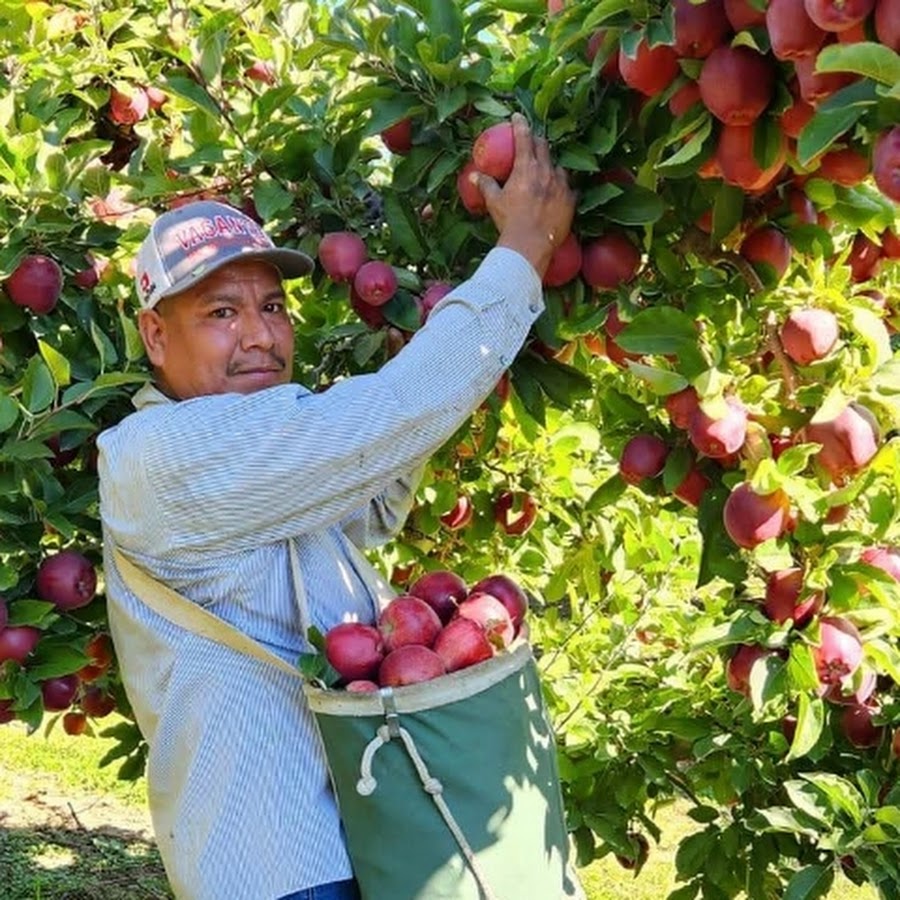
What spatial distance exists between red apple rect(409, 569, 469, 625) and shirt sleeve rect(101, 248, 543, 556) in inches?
5.2

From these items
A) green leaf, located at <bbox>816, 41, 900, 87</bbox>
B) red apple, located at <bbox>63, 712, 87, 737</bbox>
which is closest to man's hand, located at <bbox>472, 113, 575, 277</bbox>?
green leaf, located at <bbox>816, 41, 900, 87</bbox>

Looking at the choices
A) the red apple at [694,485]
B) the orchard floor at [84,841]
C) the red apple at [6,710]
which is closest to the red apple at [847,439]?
the red apple at [694,485]

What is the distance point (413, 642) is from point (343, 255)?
26.7 inches

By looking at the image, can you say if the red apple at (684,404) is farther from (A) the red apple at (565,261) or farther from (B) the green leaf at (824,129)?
(B) the green leaf at (824,129)

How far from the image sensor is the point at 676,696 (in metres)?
2.69

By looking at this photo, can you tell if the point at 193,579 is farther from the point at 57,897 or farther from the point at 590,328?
the point at 57,897

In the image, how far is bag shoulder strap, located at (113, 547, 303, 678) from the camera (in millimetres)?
1574

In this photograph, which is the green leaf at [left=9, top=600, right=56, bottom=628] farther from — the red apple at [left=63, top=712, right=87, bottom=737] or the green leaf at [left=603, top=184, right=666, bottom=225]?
the green leaf at [left=603, top=184, right=666, bottom=225]

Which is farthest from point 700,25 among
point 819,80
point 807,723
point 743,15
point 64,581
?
point 64,581

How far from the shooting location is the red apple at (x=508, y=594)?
1684 millimetres

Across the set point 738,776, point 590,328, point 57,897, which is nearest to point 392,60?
point 590,328

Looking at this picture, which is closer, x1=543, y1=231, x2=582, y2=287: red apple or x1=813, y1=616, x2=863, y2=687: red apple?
x1=813, y1=616, x2=863, y2=687: red apple

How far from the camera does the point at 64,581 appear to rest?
2037 millimetres

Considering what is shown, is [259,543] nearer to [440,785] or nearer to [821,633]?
[440,785]
